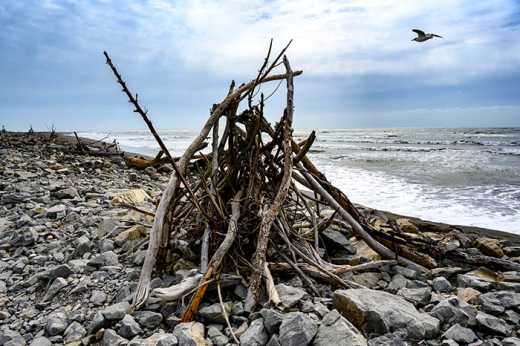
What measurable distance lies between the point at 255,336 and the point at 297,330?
0.26 m

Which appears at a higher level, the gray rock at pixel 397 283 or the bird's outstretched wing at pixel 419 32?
the bird's outstretched wing at pixel 419 32

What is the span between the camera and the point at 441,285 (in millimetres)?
2932

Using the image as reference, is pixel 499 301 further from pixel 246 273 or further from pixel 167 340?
pixel 167 340

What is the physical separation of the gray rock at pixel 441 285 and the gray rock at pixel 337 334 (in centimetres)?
128

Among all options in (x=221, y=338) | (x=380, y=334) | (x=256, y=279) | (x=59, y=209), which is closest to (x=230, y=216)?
(x=256, y=279)

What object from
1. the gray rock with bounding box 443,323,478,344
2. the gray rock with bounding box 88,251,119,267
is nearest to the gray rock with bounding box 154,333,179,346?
the gray rock with bounding box 88,251,119,267

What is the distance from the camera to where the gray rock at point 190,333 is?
202 centimetres

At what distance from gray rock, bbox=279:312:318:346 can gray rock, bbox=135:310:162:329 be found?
2.75 ft

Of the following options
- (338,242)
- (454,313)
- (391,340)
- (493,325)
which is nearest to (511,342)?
(493,325)

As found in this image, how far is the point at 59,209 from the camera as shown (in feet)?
16.5

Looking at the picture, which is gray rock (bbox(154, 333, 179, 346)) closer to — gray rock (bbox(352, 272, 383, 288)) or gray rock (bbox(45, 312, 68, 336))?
gray rock (bbox(45, 312, 68, 336))

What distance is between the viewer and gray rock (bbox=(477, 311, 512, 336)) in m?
2.24

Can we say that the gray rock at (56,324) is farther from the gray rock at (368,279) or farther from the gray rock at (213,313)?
the gray rock at (368,279)

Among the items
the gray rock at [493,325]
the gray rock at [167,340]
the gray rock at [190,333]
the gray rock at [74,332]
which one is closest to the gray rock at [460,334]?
the gray rock at [493,325]
